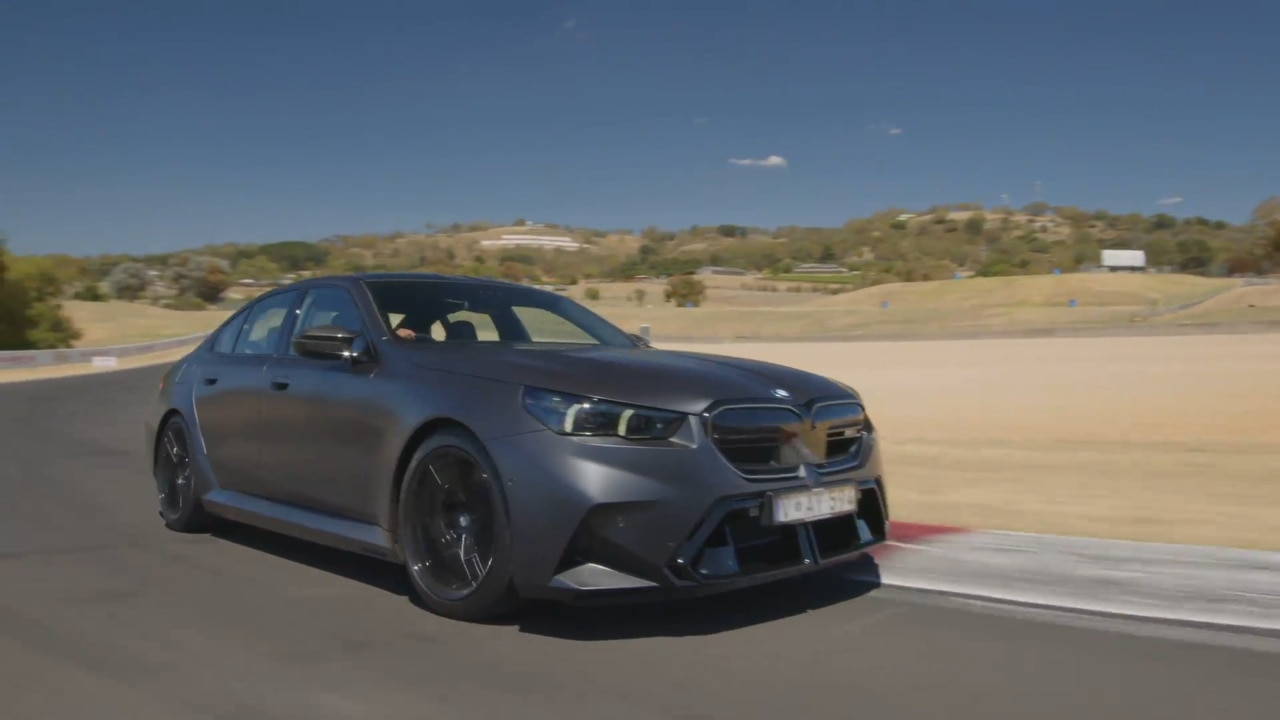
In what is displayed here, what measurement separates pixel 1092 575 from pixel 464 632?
129 inches

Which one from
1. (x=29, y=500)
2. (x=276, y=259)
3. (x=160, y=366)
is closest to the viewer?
(x=29, y=500)

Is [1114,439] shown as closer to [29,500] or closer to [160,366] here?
[29,500]

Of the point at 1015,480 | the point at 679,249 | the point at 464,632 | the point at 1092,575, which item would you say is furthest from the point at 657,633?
the point at 679,249

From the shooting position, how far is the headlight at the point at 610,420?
4.86 meters

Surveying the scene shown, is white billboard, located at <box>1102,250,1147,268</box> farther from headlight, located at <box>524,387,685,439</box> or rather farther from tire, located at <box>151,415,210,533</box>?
headlight, located at <box>524,387,685,439</box>

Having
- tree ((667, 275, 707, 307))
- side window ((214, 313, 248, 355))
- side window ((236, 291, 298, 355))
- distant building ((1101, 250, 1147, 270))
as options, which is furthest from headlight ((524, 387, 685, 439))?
distant building ((1101, 250, 1147, 270))

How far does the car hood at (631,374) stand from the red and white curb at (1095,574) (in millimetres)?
1302

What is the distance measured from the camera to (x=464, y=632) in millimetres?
5184

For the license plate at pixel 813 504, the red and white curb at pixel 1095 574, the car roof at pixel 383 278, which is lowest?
the red and white curb at pixel 1095 574

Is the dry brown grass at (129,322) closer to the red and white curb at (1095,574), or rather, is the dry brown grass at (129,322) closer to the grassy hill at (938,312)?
the grassy hill at (938,312)

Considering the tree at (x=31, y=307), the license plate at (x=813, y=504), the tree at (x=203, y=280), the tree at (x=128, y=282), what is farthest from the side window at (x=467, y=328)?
the tree at (x=128, y=282)

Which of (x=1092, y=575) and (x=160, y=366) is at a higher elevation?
(x=1092, y=575)

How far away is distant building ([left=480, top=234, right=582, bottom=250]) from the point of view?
156 meters

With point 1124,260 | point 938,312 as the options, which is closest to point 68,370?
point 938,312
